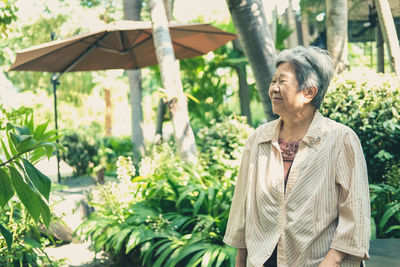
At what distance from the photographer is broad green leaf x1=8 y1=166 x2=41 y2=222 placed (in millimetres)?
2522

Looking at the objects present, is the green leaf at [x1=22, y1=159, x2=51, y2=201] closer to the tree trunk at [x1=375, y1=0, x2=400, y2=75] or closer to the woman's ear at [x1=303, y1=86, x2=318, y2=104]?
the woman's ear at [x1=303, y1=86, x2=318, y2=104]

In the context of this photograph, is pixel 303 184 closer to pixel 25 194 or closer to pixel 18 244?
pixel 25 194

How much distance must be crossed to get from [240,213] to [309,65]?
800mm

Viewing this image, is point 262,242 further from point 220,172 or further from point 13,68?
point 13,68

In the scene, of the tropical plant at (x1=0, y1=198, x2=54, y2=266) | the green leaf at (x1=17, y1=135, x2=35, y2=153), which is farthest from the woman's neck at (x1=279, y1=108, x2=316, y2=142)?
the tropical plant at (x1=0, y1=198, x2=54, y2=266)

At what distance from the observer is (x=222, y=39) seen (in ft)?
26.6

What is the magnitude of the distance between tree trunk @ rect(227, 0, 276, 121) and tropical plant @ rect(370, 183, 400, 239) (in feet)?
4.67

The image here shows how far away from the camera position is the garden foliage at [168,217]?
4227 mm

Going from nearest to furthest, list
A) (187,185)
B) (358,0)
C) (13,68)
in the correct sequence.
Result: (187,185), (13,68), (358,0)

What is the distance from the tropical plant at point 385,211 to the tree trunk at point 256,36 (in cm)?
142

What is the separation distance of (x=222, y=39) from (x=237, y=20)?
4.05m

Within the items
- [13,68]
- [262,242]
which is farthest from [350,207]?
[13,68]

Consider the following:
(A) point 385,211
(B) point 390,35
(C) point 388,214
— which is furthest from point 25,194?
(B) point 390,35

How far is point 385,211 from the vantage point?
166 inches
